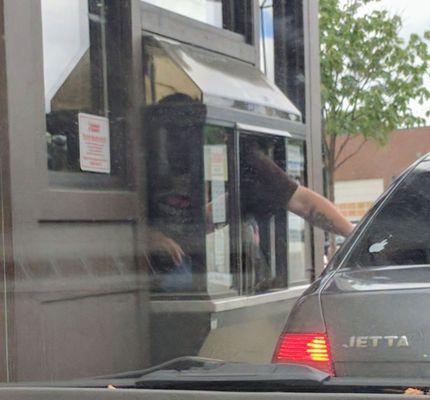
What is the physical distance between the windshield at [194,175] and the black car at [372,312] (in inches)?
0.8

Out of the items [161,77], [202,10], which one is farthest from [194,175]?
[202,10]

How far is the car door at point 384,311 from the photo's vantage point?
2.41 m

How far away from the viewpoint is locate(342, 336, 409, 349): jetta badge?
2420 millimetres

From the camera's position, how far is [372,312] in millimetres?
2500

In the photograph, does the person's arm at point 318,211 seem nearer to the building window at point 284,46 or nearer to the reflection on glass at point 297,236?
the reflection on glass at point 297,236

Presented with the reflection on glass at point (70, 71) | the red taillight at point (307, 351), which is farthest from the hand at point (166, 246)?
the red taillight at point (307, 351)

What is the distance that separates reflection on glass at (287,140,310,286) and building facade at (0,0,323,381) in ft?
0.05

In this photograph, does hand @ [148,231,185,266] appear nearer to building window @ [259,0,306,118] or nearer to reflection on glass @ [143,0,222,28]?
building window @ [259,0,306,118]

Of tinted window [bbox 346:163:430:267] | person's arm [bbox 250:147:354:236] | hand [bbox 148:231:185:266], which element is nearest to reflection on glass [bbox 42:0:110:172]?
hand [bbox 148:231:185:266]

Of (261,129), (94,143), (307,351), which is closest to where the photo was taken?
(307,351)

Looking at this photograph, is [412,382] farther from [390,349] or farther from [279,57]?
[279,57]

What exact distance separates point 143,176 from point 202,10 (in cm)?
171

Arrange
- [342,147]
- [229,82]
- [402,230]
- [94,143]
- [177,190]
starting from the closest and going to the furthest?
[402,230] → [342,147] → [94,143] → [177,190] → [229,82]

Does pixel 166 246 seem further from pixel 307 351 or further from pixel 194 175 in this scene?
pixel 307 351
